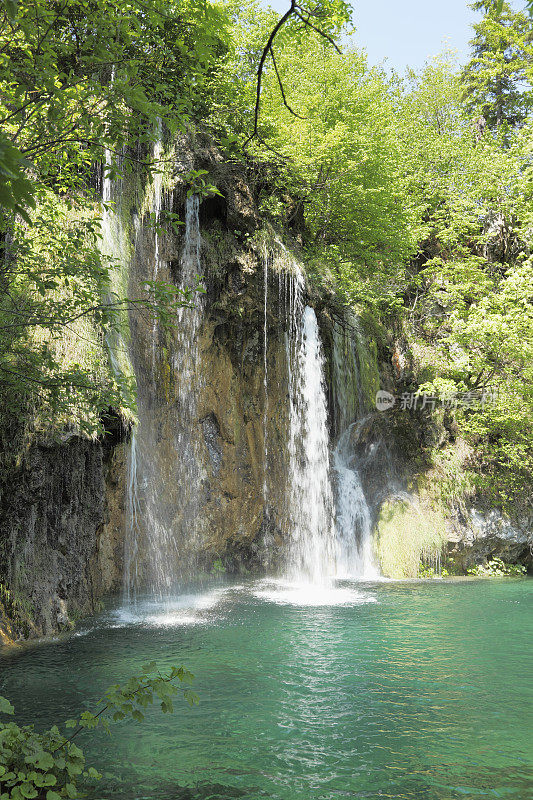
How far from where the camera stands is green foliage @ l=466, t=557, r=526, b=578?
48.3 feet

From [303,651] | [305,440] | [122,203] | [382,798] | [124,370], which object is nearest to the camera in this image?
[382,798]

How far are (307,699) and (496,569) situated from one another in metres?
10.9

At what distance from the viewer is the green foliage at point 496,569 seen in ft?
48.3

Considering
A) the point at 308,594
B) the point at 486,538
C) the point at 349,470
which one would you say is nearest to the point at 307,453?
the point at 349,470

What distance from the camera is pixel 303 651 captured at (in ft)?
23.1

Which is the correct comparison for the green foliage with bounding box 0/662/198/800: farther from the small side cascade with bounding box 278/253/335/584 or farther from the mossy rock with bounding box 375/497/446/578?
the mossy rock with bounding box 375/497/446/578

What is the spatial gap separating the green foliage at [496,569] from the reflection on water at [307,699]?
5.16 m

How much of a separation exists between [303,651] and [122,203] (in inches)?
336

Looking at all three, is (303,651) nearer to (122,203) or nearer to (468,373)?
(122,203)

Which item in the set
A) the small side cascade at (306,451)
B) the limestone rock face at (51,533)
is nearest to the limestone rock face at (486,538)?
the small side cascade at (306,451)

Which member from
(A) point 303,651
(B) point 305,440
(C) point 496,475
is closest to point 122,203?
(B) point 305,440

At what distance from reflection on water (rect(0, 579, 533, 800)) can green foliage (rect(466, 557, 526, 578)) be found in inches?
203

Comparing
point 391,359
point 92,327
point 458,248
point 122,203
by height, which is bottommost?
point 92,327

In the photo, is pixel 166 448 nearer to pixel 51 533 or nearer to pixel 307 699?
pixel 51 533
